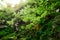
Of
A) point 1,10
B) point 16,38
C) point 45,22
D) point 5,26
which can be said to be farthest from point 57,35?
point 1,10

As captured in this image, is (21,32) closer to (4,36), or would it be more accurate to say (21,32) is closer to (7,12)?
(4,36)

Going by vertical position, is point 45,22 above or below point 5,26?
below

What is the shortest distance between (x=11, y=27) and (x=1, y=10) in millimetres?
1499

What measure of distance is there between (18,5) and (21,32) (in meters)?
2.41

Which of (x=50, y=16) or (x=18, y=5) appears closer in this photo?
(x=50, y=16)

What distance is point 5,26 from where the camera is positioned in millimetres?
9148

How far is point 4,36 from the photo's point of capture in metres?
8.16

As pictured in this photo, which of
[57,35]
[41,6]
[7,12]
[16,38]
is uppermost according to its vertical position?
[7,12]

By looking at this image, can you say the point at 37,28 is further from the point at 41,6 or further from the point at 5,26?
the point at 5,26

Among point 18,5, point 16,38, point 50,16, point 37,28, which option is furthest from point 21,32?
point 18,5

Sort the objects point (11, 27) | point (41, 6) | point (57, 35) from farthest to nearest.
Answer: point (11, 27)
point (41, 6)
point (57, 35)

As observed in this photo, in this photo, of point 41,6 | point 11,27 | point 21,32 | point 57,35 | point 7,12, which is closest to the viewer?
point 57,35

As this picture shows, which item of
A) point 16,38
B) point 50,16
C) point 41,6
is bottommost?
point 16,38

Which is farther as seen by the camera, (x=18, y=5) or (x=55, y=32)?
(x=18, y=5)
